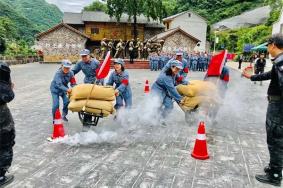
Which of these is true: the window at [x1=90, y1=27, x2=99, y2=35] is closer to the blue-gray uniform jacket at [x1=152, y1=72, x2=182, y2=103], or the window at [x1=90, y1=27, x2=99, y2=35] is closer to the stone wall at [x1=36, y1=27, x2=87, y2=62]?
the stone wall at [x1=36, y1=27, x2=87, y2=62]

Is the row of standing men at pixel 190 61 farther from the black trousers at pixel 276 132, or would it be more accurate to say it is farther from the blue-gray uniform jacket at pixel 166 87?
the black trousers at pixel 276 132

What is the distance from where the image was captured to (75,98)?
5.88m

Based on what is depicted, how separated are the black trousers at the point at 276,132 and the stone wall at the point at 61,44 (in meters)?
36.2

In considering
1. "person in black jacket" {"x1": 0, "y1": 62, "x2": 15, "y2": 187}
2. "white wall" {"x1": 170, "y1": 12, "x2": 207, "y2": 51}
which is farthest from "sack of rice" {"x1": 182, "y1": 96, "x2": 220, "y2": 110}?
"white wall" {"x1": 170, "y1": 12, "x2": 207, "y2": 51}

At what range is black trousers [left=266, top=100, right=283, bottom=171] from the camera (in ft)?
13.8

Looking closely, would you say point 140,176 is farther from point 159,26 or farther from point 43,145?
point 159,26

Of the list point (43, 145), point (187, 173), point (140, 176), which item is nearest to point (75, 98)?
point (43, 145)

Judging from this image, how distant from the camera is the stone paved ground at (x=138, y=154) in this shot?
450 cm

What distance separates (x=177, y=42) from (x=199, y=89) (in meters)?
31.9

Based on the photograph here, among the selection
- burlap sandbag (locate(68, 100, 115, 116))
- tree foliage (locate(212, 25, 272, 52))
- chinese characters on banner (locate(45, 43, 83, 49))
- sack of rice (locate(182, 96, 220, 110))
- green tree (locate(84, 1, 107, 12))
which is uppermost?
green tree (locate(84, 1, 107, 12))

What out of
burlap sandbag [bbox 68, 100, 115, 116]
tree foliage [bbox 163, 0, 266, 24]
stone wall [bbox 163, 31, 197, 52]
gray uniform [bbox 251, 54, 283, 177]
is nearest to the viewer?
gray uniform [bbox 251, 54, 283, 177]

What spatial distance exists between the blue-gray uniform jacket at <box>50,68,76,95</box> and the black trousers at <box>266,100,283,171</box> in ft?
14.4

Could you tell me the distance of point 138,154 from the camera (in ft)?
18.2

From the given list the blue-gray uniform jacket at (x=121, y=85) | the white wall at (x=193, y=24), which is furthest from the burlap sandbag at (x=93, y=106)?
the white wall at (x=193, y=24)
